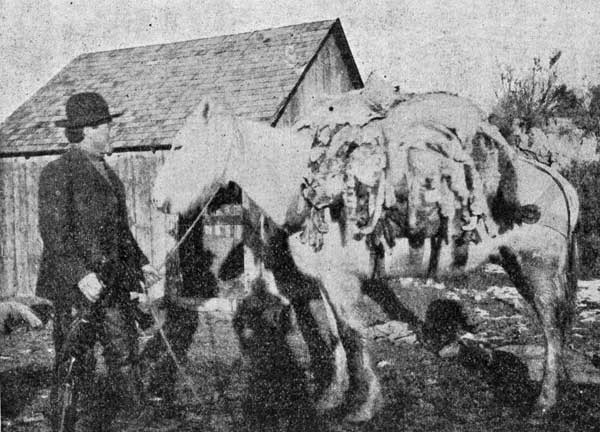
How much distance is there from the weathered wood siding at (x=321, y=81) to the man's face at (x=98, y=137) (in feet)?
20.3

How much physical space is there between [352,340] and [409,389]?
1.15 meters

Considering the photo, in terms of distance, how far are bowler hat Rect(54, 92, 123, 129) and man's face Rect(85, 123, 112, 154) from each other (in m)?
0.04

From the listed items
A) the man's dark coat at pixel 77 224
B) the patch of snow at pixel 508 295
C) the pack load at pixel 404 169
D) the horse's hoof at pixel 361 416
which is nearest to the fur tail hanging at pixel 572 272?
the pack load at pixel 404 169

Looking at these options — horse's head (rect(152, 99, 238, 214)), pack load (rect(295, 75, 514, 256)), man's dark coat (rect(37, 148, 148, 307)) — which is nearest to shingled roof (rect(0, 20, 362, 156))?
pack load (rect(295, 75, 514, 256))

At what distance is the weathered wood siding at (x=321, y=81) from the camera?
33.2ft

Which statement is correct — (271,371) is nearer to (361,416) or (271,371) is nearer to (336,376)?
(336,376)

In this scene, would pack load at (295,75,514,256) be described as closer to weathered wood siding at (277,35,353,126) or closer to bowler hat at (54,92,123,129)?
bowler hat at (54,92,123,129)

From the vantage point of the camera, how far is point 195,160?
3.64m

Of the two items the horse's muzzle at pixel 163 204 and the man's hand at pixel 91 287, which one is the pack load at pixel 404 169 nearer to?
the horse's muzzle at pixel 163 204

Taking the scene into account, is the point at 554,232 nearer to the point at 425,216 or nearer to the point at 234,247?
the point at 425,216

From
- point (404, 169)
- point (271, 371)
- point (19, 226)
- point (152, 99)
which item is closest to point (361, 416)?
point (271, 371)

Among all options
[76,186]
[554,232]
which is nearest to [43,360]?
[76,186]

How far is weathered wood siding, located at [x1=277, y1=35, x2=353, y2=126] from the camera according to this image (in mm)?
10125

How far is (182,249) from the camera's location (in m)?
9.75
